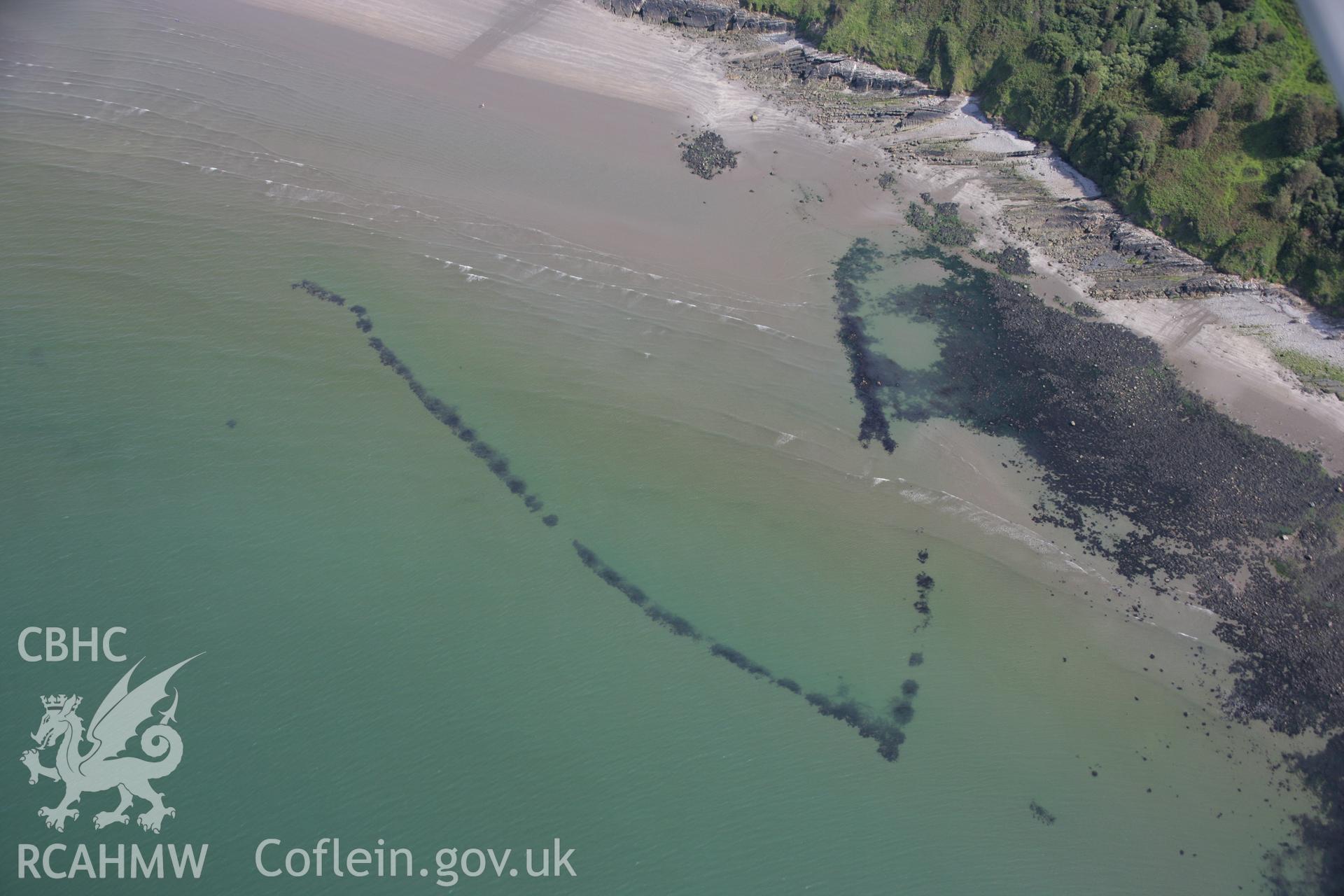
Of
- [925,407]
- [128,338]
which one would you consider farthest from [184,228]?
[925,407]

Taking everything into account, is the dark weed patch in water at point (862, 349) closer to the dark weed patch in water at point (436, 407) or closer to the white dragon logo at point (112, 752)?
the dark weed patch in water at point (436, 407)

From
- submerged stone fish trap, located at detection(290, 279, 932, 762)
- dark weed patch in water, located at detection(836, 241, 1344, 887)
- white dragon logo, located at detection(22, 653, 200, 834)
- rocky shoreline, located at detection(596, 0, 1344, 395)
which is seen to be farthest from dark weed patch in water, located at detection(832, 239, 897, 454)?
white dragon logo, located at detection(22, 653, 200, 834)

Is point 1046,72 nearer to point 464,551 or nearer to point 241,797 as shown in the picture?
point 464,551

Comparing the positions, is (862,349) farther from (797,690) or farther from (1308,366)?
(1308,366)

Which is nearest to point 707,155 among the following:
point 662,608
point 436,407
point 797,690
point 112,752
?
point 436,407

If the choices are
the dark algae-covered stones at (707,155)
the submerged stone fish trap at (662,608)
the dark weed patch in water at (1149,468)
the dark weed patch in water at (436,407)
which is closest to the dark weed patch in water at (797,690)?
the submerged stone fish trap at (662,608)

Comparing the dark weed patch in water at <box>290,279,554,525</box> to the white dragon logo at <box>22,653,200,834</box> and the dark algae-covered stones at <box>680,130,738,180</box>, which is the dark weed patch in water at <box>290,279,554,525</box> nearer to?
the white dragon logo at <box>22,653,200,834</box>
